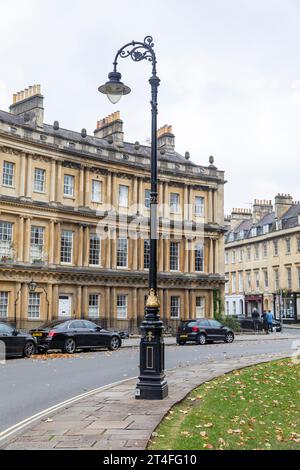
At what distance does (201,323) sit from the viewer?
3012cm

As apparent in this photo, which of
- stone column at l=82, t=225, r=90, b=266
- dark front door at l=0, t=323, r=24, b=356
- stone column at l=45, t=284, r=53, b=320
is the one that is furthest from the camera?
stone column at l=82, t=225, r=90, b=266

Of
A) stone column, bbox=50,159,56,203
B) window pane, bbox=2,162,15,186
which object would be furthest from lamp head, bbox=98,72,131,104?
stone column, bbox=50,159,56,203

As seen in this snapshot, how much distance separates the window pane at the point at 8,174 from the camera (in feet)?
111

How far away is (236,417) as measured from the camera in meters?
9.07

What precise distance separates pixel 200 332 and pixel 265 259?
40659 millimetres

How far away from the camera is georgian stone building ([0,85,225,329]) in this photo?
111 feet

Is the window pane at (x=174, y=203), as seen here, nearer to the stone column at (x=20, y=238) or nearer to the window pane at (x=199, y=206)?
the window pane at (x=199, y=206)

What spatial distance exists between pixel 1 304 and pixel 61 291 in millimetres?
4325

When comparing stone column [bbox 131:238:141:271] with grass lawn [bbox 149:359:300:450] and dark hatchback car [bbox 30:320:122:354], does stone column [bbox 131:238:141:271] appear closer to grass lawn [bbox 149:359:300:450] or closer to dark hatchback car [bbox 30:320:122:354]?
dark hatchback car [bbox 30:320:122:354]

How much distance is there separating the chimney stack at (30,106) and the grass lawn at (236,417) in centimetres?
2624

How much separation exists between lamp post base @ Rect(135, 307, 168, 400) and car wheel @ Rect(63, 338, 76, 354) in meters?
12.4

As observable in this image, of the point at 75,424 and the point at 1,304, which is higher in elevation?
the point at 1,304
